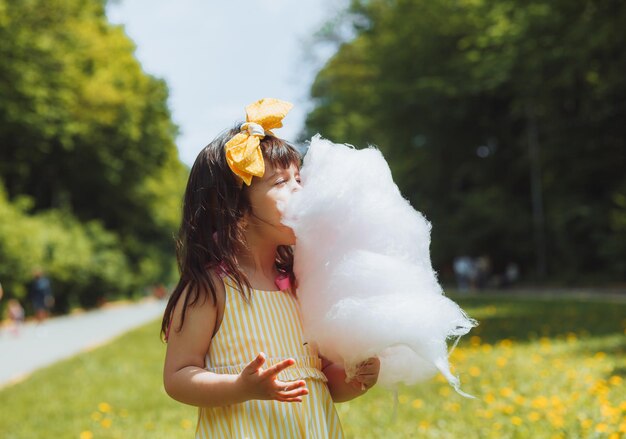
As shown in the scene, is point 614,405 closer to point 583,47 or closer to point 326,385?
point 326,385

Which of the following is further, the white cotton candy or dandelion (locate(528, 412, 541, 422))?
dandelion (locate(528, 412, 541, 422))

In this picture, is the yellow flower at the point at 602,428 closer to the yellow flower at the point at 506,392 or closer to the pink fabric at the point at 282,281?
the yellow flower at the point at 506,392

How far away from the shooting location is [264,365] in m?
2.26

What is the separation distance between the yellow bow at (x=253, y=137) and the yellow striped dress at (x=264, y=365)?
353 millimetres

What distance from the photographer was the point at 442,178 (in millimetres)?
34344

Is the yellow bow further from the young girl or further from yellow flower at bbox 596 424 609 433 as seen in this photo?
yellow flower at bbox 596 424 609 433

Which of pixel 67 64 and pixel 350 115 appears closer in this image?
pixel 67 64

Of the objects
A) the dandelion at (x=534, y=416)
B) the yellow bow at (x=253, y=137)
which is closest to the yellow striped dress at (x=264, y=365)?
the yellow bow at (x=253, y=137)

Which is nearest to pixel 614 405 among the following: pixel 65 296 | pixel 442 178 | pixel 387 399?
pixel 387 399

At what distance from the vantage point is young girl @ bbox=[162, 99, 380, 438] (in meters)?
2.25

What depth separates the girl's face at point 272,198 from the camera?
2328 millimetres

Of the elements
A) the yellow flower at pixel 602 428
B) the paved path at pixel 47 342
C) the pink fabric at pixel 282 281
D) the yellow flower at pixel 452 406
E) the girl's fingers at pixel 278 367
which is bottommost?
the paved path at pixel 47 342

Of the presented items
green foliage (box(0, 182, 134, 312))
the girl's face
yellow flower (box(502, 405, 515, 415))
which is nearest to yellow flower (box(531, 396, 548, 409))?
yellow flower (box(502, 405, 515, 415))

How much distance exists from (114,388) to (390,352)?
6.04 m
